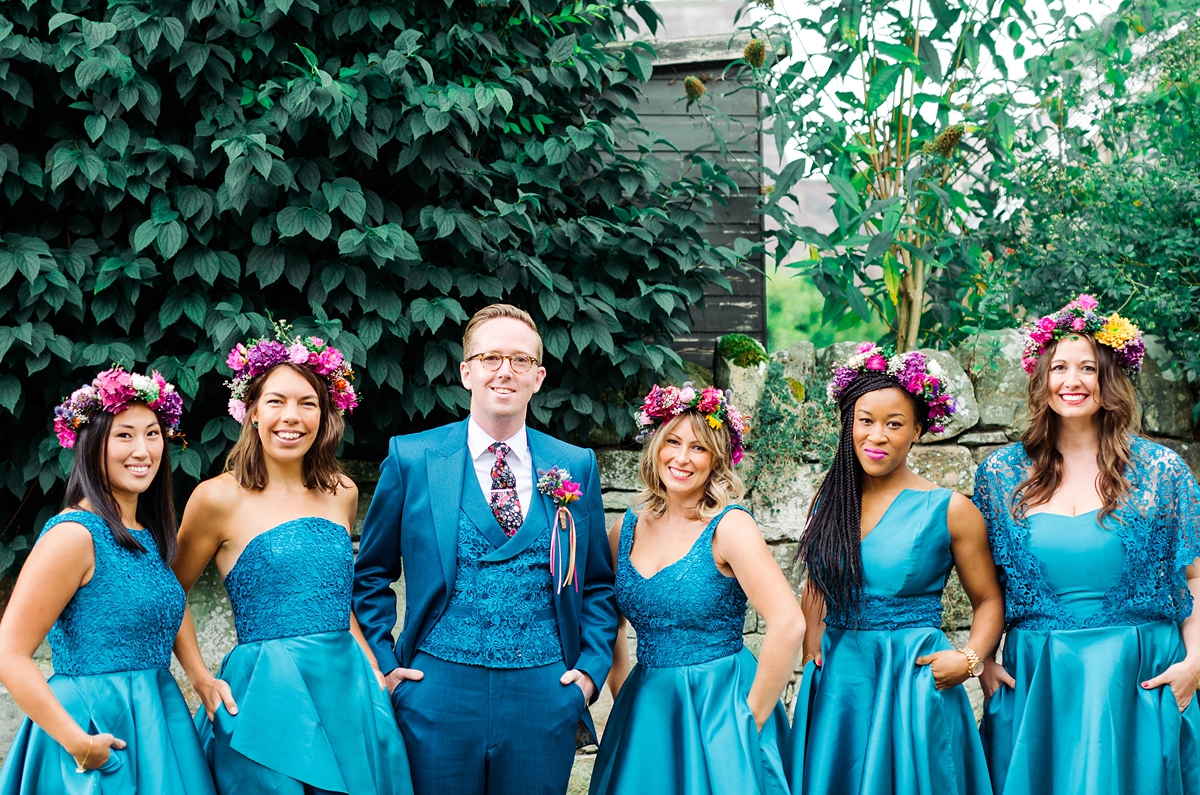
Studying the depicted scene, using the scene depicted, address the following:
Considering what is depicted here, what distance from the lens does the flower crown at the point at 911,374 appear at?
328cm

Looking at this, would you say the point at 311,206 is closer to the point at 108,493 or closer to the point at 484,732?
the point at 108,493

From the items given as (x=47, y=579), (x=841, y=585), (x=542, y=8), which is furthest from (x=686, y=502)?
(x=542, y=8)

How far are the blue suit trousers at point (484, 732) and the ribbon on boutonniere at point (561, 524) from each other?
0.29 metres

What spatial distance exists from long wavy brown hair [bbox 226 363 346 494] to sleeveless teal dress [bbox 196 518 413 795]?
0.61ft

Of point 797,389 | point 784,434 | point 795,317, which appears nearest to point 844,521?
point 784,434

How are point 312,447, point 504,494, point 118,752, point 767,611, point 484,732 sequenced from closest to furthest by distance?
point 118,752 < point 484,732 < point 767,611 < point 504,494 < point 312,447

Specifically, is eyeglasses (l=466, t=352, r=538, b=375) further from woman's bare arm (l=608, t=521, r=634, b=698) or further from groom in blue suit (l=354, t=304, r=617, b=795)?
woman's bare arm (l=608, t=521, r=634, b=698)

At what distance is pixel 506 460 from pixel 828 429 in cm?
207

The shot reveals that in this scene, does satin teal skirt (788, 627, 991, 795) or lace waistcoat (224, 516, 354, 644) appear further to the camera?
satin teal skirt (788, 627, 991, 795)

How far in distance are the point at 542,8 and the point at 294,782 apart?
3.25m

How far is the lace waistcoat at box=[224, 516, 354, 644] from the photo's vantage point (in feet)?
9.68

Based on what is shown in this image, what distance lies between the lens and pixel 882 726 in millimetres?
3084

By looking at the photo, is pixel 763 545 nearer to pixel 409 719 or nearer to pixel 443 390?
pixel 409 719

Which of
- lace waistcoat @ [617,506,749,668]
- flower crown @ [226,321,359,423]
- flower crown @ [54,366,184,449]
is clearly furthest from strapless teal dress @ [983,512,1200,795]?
flower crown @ [54,366,184,449]
